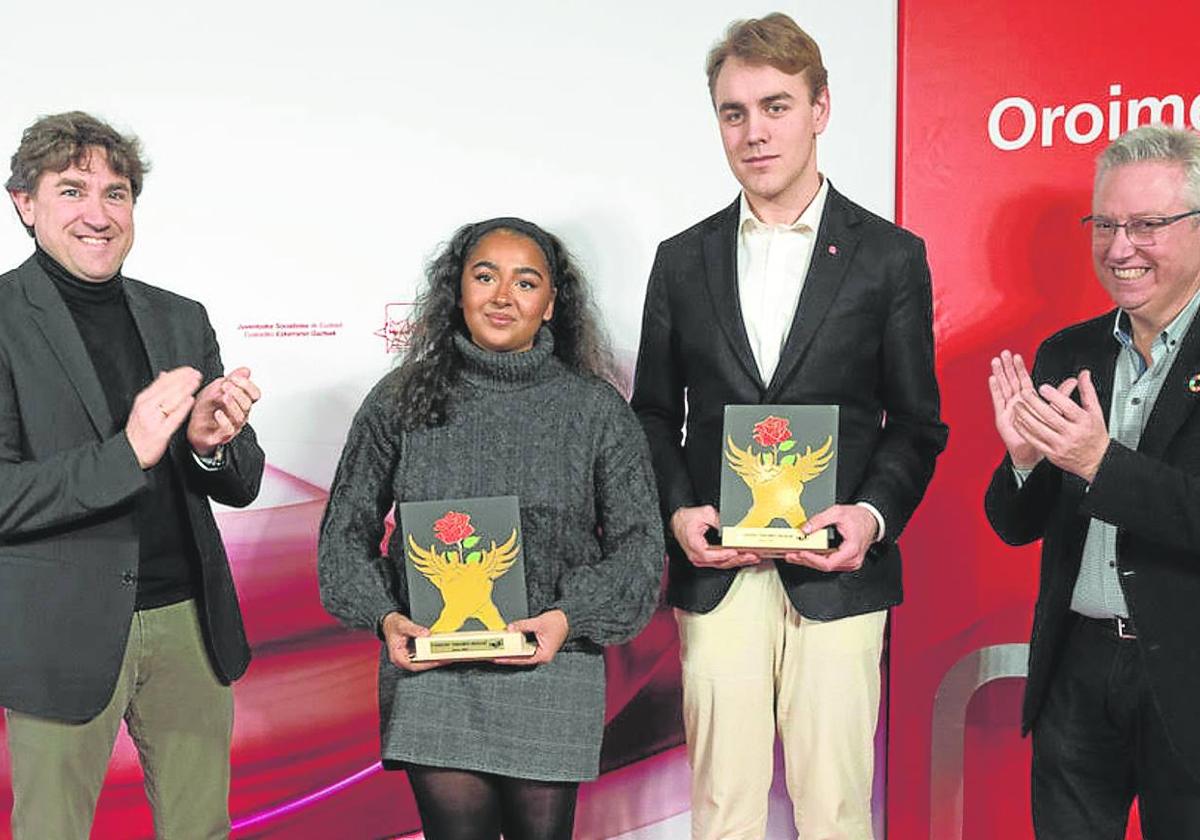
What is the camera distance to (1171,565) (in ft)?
6.69

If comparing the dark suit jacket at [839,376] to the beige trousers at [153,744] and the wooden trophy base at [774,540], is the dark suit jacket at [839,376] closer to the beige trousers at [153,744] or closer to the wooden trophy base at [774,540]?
the wooden trophy base at [774,540]

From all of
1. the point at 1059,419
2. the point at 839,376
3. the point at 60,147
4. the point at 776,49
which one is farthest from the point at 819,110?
the point at 60,147

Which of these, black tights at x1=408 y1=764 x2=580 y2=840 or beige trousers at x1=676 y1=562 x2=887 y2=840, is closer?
black tights at x1=408 y1=764 x2=580 y2=840

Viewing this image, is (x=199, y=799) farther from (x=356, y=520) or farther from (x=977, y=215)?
(x=977, y=215)

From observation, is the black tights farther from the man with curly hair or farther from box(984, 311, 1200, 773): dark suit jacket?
box(984, 311, 1200, 773): dark suit jacket

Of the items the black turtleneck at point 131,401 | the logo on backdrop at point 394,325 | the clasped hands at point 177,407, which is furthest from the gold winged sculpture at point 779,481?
the logo on backdrop at point 394,325

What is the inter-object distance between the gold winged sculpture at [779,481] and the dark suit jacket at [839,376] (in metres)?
0.14

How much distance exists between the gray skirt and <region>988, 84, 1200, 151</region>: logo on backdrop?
1.90 metres

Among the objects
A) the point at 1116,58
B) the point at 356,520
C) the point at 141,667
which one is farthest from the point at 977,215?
the point at 141,667

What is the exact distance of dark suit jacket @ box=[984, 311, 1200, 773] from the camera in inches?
77.3

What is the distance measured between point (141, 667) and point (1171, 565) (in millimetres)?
1951

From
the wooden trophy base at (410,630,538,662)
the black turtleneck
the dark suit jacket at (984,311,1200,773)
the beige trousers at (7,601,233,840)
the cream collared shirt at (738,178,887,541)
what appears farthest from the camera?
the cream collared shirt at (738,178,887,541)

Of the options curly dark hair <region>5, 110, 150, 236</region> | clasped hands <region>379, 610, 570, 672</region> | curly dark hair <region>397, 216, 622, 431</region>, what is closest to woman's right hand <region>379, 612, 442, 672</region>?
clasped hands <region>379, 610, 570, 672</region>

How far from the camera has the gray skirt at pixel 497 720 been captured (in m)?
2.16
